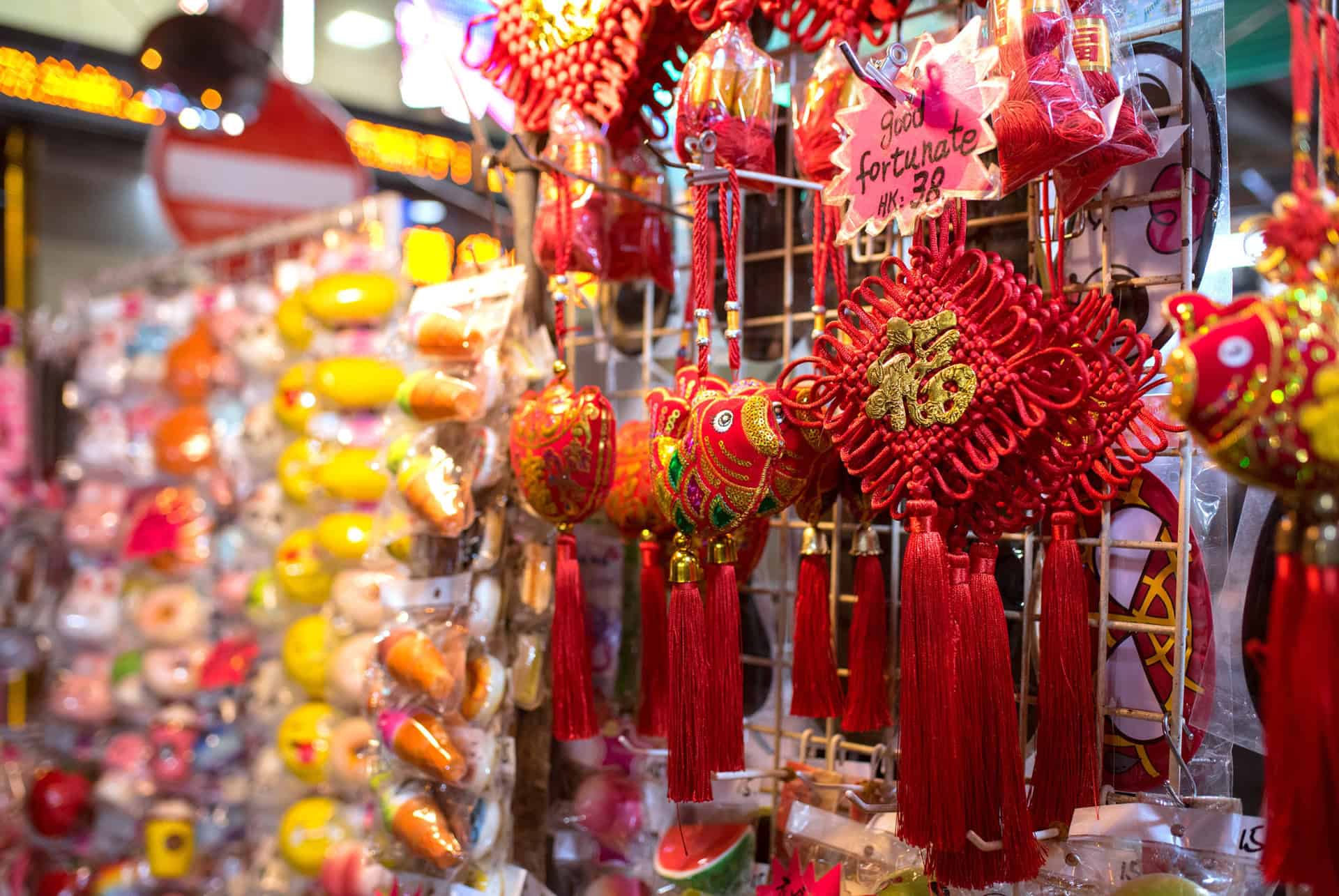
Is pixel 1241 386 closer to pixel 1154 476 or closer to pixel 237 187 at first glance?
pixel 1154 476

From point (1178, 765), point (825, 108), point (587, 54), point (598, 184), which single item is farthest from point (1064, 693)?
point (587, 54)

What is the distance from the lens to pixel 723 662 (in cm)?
95

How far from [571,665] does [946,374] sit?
1.70ft

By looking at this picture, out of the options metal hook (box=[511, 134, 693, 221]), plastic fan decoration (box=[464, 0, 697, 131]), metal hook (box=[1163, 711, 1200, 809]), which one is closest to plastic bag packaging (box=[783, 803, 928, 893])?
metal hook (box=[1163, 711, 1200, 809])

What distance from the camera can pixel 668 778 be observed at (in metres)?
0.94

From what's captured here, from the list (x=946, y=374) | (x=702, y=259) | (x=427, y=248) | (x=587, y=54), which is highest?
(x=427, y=248)

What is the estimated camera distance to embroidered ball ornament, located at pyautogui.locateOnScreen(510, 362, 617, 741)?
110cm

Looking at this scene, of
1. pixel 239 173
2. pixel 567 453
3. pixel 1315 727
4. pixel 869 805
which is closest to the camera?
→ pixel 1315 727

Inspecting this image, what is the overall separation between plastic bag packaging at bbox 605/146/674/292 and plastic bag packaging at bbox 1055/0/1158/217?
0.50 metres

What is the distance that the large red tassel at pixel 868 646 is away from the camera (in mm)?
1023

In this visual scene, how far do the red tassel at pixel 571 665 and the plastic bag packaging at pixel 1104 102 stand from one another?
23.9 inches

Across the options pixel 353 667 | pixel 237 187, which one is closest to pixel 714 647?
pixel 353 667

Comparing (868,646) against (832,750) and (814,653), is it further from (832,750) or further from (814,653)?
(832,750)

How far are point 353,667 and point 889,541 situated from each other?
31.8 inches
